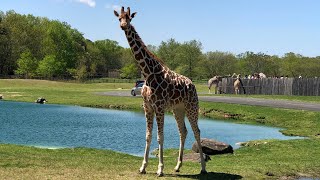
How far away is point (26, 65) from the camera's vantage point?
351 feet

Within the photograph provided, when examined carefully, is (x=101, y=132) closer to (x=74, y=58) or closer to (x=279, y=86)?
(x=279, y=86)

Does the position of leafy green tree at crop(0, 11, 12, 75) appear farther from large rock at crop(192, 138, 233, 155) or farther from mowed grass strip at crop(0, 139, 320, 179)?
large rock at crop(192, 138, 233, 155)

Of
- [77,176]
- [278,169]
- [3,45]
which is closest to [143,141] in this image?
[278,169]

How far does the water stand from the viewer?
2341cm

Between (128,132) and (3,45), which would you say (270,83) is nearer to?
(128,132)

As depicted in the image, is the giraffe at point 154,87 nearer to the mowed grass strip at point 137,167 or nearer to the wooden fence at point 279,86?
the mowed grass strip at point 137,167

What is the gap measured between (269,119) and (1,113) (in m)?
21.8

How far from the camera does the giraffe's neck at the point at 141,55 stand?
1213 cm

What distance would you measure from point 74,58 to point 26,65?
23.8 m

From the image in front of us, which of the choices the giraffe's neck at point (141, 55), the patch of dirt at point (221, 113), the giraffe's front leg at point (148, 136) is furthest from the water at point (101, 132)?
the giraffe's neck at point (141, 55)

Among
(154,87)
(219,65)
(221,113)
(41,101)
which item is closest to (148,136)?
(154,87)

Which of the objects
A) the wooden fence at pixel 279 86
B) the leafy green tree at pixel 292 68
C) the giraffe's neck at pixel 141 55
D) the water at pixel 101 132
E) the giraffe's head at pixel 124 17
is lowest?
the water at pixel 101 132

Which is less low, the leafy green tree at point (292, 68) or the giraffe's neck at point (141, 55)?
the leafy green tree at point (292, 68)

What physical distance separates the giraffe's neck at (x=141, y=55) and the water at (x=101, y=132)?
344 inches
